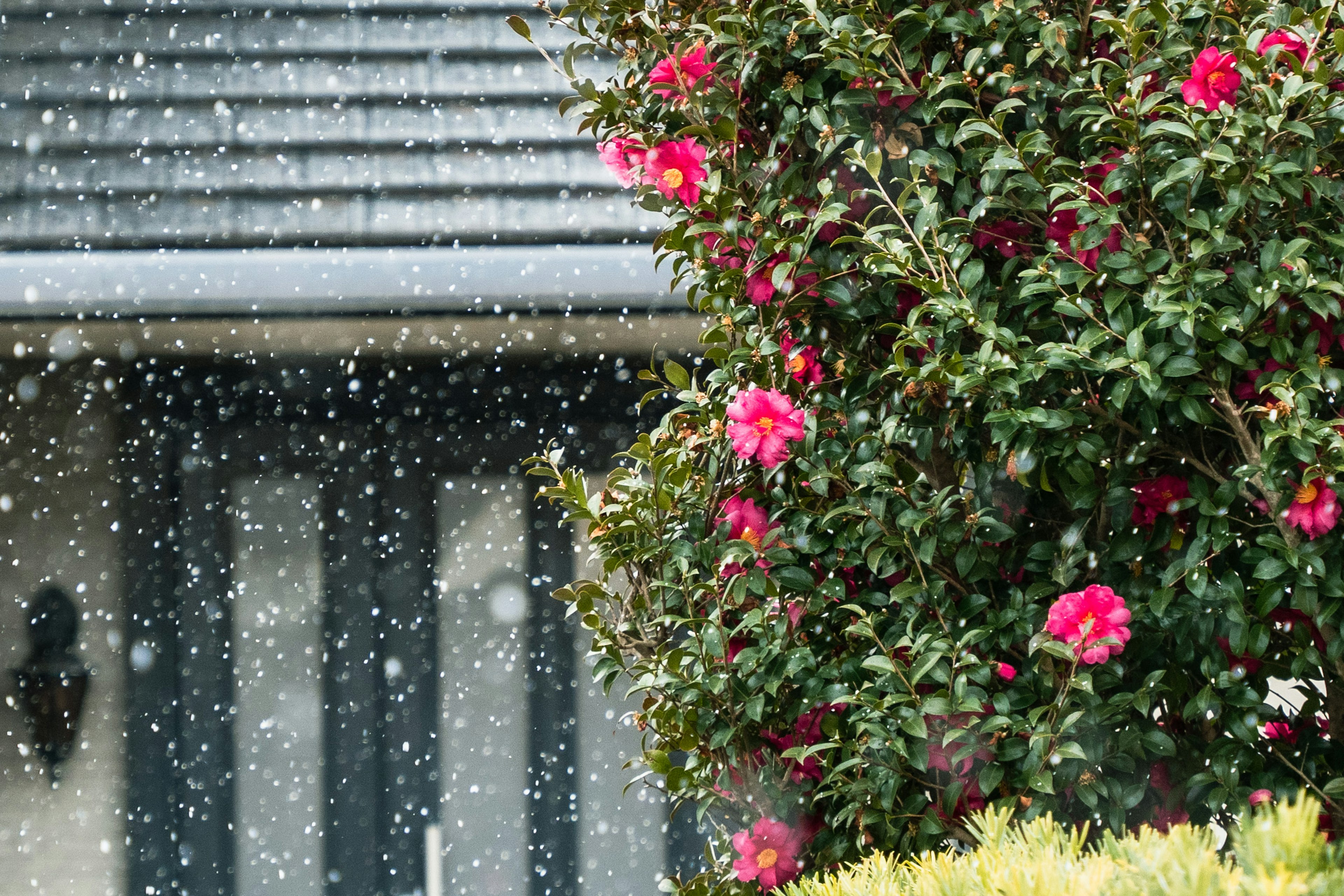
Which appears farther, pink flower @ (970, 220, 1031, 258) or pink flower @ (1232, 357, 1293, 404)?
pink flower @ (970, 220, 1031, 258)

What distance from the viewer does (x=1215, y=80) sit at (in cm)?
102

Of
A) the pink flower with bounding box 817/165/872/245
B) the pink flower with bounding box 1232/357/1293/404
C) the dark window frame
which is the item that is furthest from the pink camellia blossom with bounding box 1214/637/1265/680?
the dark window frame

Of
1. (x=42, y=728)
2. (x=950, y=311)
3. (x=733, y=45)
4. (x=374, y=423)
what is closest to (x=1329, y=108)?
(x=950, y=311)

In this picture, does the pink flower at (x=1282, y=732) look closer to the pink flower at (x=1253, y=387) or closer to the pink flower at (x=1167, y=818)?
the pink flower at (x=1167, y=818)

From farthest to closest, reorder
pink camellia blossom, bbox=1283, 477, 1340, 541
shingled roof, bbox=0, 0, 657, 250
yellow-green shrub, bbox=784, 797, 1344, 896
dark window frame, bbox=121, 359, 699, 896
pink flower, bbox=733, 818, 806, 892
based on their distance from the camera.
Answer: dark window frame, bbox=121, 359, 699, 896, shingled roof, bbox=0, 0, 657, 250, pink flower, bbox=733, 818, 806, 892, pink camellia blossom, bbox=1283, 477, 1340, 541, yellow-green shrub, bbox=784, 797, 1344, 896

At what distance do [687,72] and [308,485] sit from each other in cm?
227

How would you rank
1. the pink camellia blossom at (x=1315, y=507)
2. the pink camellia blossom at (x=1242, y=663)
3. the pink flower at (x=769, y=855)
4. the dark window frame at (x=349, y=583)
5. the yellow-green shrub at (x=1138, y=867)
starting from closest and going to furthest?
the yellow-green shrub at (x=1138, y=867) < the pink camellia blossom at (x=1315, y=507) < the pink camellia blossom at (x=1242, y=663) < the pink flower at (x=769, y=855) < the dark window frame at (x=349, y=583)

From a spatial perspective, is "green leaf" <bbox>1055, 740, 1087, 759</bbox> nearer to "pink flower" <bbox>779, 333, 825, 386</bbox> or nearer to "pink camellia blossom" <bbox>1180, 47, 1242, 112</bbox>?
"pink flower" <bbox>779, 333, 825, 386</bbox>

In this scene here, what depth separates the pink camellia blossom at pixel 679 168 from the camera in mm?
Result: 1203

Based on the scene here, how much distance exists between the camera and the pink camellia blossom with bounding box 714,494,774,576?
1196 mm

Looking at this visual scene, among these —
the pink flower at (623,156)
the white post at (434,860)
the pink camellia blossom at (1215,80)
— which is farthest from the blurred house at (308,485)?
the pink camellia blossom at (1215,80)

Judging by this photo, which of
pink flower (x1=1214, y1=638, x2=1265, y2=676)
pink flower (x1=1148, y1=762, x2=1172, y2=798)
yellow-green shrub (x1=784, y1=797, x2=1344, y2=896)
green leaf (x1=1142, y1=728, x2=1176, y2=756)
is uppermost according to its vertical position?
pink flower (x1=1214, y1=638, x2=1265, y2=676)

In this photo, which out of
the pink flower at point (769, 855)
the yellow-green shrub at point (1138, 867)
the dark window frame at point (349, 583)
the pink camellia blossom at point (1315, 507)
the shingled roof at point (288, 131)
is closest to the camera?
the yellow-green shrub at point (1138, 867)

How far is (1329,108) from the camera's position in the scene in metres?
1.01
